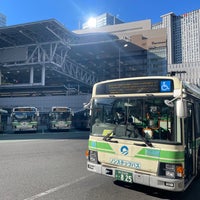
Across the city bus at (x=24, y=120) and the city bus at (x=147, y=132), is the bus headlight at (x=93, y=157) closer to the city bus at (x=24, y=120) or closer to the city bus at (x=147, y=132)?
the city bus at (x=147, y=132)

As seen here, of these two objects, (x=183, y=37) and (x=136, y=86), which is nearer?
(x=136, y=86)

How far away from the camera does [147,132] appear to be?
4.96 meters

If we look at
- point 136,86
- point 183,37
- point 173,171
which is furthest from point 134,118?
point 183,37

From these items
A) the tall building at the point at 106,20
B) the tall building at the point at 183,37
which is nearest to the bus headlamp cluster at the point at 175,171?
the tall building at the point at 183,37

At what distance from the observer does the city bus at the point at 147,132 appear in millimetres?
4578

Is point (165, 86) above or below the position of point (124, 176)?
above

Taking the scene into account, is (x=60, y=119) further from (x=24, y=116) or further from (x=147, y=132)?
(x=147, y=132)

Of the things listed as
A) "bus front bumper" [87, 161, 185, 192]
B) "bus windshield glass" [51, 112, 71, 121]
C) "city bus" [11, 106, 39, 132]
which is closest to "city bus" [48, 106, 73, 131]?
"bus windshield glass" [51, 112, 71, 121]

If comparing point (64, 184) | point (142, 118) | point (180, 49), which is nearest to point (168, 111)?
point (142, 118)

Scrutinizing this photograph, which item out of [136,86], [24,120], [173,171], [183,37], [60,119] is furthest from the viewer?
[183,37]

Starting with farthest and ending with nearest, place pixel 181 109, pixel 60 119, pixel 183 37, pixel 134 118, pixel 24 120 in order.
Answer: pixel 183 37 → pixel 60 119 → pixel 24 120 → pixel 134 118 → pixel 181 109

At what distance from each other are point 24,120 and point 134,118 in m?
21.2

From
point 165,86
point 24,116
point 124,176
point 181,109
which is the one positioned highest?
point 165,86

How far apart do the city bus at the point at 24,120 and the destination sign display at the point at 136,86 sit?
2015 centimetres
